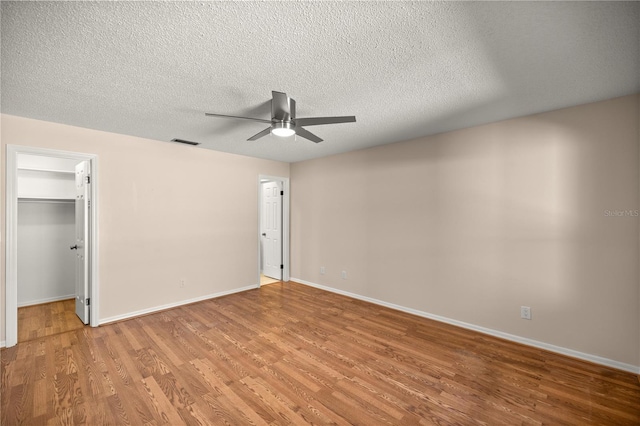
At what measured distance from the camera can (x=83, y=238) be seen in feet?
11.6

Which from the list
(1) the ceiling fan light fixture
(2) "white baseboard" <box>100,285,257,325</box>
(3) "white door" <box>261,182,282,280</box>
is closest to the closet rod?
(2) "white baseboard" <box>100,285,257,325</box>

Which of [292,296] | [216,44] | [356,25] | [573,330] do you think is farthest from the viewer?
[292,296]

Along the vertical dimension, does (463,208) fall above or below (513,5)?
below

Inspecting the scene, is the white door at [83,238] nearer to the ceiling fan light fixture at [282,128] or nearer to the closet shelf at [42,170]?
the closet shelf at [42,170]

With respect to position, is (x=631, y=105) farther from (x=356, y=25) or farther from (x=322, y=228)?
(x=322, y=228)

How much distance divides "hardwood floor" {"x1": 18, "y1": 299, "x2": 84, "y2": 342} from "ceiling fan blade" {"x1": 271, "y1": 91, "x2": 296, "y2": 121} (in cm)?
361

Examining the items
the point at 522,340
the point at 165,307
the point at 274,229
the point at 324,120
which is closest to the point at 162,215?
the point at 165,307

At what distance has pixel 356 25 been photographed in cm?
155

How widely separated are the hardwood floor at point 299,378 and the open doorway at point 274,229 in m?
2.28

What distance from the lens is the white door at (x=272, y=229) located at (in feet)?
19.0

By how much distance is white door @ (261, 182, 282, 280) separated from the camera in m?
5.80

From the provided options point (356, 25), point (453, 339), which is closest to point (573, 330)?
point (453, 339)

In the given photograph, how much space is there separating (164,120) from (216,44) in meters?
1.78

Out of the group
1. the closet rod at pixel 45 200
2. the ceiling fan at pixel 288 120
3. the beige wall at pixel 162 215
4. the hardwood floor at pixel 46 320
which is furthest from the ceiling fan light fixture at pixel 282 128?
the closet rod at pixel 45 200
